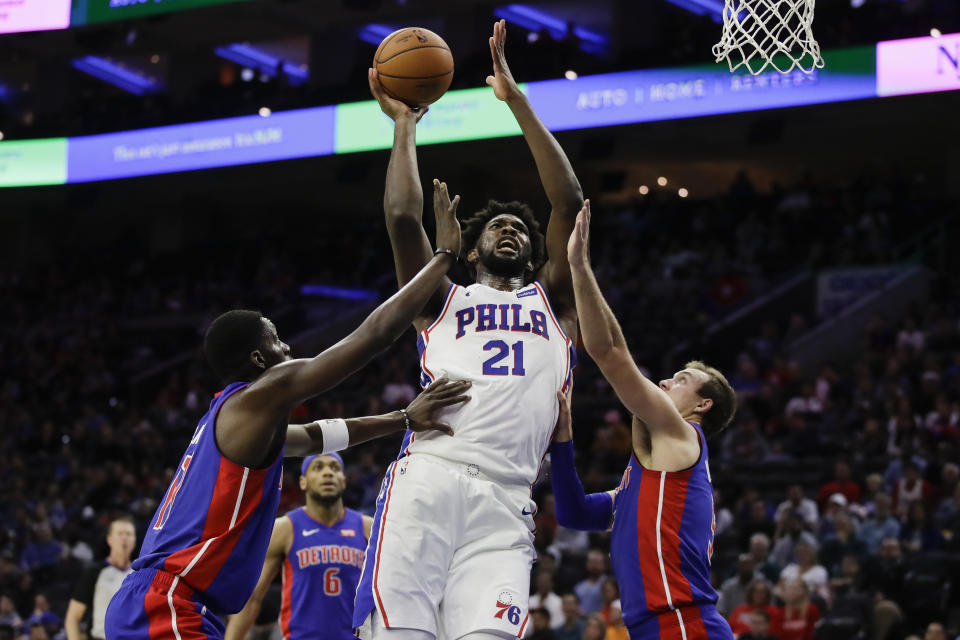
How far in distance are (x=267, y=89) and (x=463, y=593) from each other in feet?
58.3

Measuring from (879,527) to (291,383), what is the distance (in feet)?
22.8

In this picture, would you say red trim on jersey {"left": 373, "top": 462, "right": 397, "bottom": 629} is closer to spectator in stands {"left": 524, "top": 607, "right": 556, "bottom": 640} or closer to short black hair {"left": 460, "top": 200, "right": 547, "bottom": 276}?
short black hair {"left": 460, "top": 200, "right": 547, "bottom": 276}

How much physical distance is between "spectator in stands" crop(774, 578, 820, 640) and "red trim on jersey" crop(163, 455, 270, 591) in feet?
18.3

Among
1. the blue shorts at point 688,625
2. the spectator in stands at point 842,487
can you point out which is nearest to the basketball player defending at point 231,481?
the blue shorts at point 688,625

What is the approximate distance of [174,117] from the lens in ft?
64.8

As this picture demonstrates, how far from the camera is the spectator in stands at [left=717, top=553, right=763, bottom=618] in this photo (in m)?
9.30

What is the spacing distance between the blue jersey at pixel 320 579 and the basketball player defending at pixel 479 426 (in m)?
2.46

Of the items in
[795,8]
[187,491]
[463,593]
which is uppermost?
[795,8]

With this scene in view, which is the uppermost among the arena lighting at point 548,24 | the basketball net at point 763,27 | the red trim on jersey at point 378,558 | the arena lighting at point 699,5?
the arena lighting at point 548,24

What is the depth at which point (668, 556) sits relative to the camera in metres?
4.21

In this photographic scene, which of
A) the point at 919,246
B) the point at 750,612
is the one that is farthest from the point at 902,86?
the point at 750,612

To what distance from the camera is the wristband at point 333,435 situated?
4723 millimetres

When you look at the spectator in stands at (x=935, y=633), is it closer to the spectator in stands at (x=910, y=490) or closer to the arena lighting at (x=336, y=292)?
the spectator in stands at (x=910, y=490)

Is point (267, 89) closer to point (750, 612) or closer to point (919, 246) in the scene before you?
point (919, 246)
